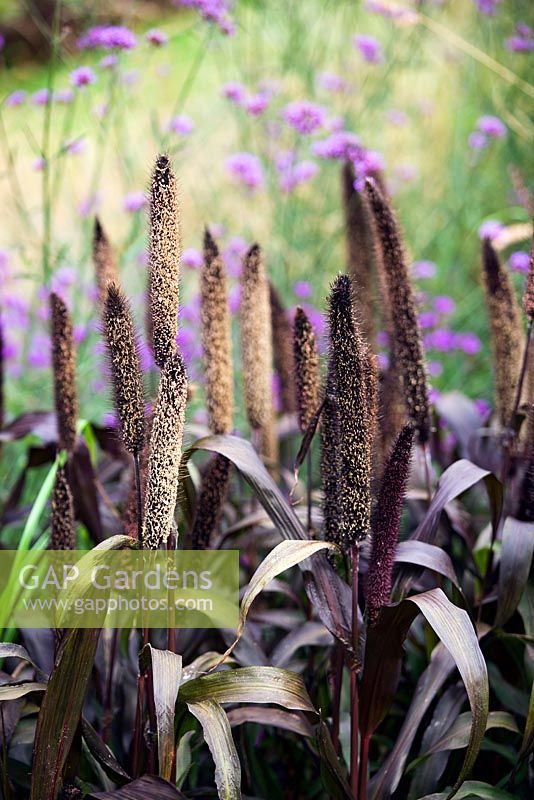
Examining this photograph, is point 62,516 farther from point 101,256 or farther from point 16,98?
point 16,98

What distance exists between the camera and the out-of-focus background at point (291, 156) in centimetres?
349

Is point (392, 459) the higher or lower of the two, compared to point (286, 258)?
lower

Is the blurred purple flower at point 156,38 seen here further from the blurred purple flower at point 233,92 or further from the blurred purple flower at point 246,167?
the blurred purple flower at point 246,167

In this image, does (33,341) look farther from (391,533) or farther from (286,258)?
(391,533)

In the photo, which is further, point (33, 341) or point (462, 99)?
point (462, 99)

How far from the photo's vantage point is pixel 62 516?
75.2 inches

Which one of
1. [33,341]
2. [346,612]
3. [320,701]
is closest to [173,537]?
[346,612]

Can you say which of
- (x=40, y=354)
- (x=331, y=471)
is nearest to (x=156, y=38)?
(x=40, y=354)

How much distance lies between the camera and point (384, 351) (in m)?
4.45

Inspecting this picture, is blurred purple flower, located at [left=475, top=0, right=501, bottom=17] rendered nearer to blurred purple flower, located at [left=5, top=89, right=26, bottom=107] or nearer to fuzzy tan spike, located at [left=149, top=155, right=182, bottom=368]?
blurred purple flower, located at [left=5, top=89, right=26, bottom=107]

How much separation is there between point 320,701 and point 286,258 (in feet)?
7.94

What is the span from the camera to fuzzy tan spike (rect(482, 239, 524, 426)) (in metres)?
2.52

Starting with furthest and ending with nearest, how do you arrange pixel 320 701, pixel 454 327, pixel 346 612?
pixel 454 327 < pixel 320 701 < pixel 346 612

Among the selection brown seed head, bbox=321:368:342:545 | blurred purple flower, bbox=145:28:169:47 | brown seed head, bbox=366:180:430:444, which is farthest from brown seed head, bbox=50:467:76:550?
blurred purple flower, bbox=145:28:169:47
